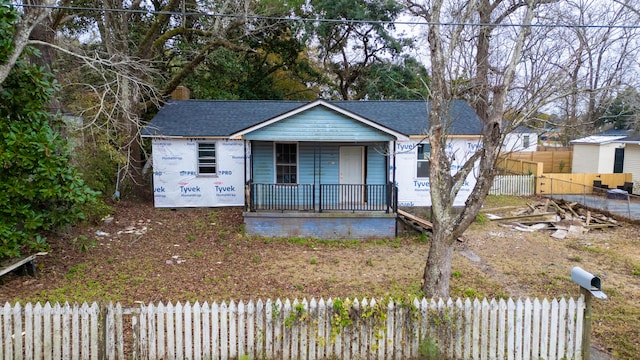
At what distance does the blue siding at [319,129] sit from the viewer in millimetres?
Answer: 12938

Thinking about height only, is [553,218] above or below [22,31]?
below

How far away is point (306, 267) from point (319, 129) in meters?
5.02

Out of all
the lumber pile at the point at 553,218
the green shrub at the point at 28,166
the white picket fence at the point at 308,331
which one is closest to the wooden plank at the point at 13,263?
the green shrub at the point at 28,166

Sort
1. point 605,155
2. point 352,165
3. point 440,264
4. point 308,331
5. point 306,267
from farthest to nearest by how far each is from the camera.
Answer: point 605,155 < point 352,165 < point 306,267 < point 440,264 < point 308,331

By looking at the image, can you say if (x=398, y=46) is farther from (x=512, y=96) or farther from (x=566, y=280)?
(x=566, y=280)

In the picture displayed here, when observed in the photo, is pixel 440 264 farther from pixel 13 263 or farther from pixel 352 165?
pixel 352 165

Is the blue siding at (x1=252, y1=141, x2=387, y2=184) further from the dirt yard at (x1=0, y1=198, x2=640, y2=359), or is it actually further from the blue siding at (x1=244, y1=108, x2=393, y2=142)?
the dirt yard at (x1=0, y1=198, x2=640, y2=359)

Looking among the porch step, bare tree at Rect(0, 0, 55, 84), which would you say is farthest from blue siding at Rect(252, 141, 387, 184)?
bare tree at Rect(0, 0, 55, 84)

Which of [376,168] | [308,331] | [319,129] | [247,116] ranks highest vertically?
[247,116]

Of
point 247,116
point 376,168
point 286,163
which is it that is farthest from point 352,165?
point 247,116

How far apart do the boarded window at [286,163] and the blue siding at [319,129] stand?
1.92m

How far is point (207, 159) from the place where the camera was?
16344mm

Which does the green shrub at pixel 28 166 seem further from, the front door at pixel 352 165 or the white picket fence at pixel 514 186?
the white picket fence at pixel 514 186

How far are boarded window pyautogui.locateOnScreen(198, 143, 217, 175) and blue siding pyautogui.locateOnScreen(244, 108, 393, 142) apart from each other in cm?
399
